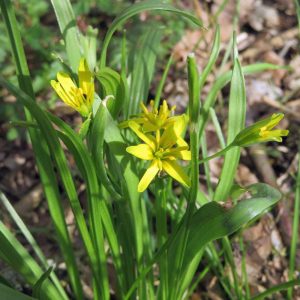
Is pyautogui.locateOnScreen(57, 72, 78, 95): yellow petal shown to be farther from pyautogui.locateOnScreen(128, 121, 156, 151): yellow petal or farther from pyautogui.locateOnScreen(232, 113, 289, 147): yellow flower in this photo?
pyautogui.locateOnScreen(232, 113, 289, 147): yellow flower

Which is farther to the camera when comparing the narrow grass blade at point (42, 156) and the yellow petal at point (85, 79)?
the narrow grass blade at point (42, 156)

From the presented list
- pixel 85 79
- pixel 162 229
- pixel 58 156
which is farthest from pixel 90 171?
pixel 162 229

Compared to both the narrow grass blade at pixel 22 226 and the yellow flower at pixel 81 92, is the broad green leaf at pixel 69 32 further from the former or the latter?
the narrow grass blade at pixel 22 226

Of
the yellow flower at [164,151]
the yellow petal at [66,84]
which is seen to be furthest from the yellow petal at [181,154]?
the yellow petal at [66,84]

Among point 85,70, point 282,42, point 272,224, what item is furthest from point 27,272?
A: point 282,42

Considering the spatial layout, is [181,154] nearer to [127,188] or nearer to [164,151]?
[164,151]
